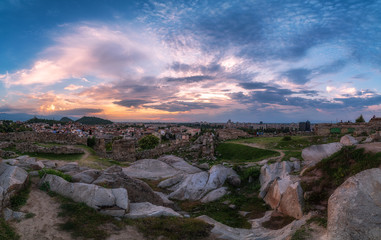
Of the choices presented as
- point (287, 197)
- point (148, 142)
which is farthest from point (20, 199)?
point (148, 142)

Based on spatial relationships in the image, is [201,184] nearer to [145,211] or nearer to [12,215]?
[145,211]

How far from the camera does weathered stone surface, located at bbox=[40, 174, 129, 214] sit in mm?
8547

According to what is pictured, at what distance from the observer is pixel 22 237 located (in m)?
6.23

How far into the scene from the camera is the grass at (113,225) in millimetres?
6936

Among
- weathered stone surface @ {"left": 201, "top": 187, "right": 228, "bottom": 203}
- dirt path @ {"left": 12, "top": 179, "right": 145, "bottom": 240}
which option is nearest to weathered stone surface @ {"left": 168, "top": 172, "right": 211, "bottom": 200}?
weathered stone surface @ {"left": 201, "top": 187, "right": 228, "bottom": 203}

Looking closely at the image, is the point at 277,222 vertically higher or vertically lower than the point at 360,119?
lower

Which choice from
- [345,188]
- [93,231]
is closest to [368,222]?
[345,188]

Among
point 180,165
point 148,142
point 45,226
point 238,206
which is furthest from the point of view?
point 148,142

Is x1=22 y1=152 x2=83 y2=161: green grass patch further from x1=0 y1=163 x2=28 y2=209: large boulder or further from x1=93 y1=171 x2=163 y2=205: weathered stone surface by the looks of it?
x1=0 y1=163 x2=28 y2=209: large boulder

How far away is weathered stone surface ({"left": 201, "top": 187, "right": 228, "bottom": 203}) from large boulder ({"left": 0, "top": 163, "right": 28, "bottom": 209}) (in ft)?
30.3

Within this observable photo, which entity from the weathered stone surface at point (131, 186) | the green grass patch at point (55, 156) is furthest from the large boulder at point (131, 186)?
the green grass patch at point (55, 156)

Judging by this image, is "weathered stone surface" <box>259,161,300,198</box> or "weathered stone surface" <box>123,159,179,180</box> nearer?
"weathered stone surface" <box>259,161,300,198</box>

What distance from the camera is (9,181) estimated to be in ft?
27.3

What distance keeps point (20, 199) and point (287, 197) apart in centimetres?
1083
